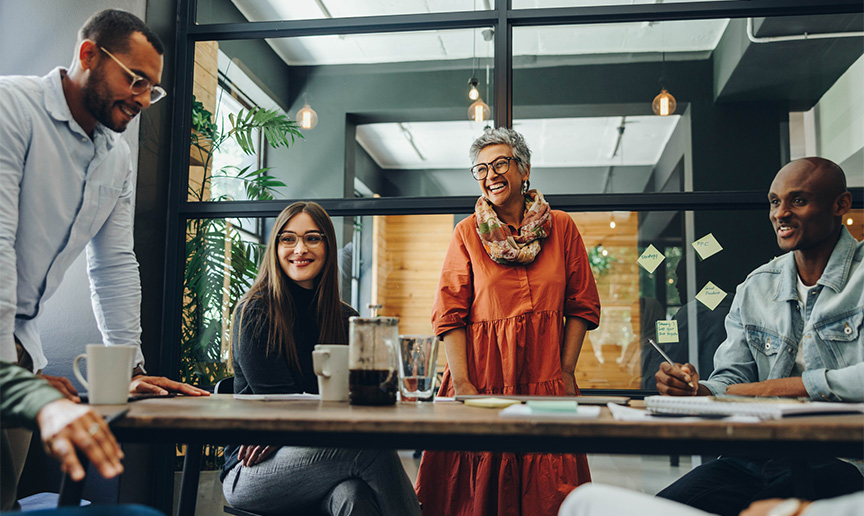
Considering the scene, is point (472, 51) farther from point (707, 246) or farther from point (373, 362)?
point (373, 362)

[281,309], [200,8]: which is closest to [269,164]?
[200,8]

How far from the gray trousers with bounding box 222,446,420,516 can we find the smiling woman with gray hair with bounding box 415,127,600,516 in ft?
1.68

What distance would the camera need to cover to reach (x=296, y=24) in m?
3.23

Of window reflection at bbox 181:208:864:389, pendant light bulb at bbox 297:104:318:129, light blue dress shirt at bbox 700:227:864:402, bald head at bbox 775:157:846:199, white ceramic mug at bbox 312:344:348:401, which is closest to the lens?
white ceramic mug at bbox 312:344:348:401

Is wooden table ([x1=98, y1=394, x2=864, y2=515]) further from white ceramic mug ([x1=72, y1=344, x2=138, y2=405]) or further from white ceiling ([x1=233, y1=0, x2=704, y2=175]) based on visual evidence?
white ceiling ([x1=233, y1=0, x2=704, y2=175])

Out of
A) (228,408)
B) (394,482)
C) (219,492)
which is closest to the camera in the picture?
(228,408)

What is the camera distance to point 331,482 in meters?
1.58

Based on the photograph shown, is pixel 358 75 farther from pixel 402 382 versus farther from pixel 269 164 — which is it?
pixel 402 382

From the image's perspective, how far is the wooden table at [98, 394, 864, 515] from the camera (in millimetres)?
944

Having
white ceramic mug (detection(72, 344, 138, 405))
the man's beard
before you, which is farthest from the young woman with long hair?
the man's beard

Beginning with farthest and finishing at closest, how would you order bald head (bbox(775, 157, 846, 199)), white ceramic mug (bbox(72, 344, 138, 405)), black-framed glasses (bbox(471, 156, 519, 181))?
black-framed glasses (bbox(471, 156, 519, 181)), bald head (bbox(775, 157, 846, 199)), white ceramic mug (bbox(72, 344, 138, 405))

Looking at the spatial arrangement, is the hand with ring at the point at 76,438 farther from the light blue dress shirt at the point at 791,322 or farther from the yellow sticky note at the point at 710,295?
the yellow sticky note at the point at 710,295

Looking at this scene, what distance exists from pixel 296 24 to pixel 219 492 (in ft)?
7.17

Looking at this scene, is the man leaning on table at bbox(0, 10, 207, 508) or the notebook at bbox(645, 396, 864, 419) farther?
the man leaning on table at bbox(0, 10, 207, 508)
